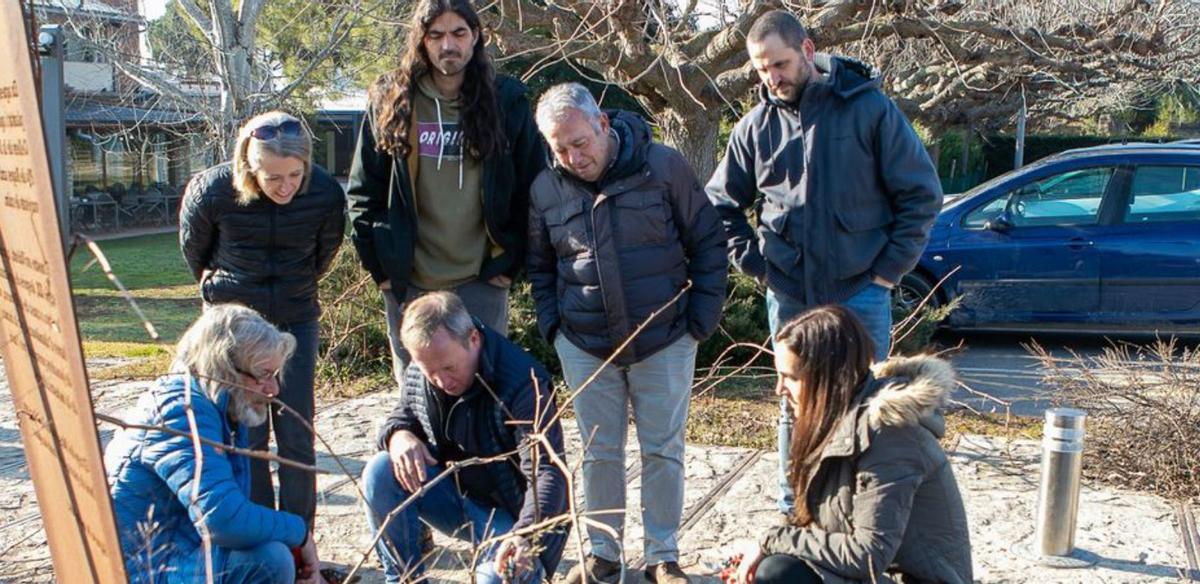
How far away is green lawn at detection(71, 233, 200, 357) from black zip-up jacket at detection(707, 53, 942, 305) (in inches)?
184

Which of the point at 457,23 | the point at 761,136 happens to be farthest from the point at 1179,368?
the point at 457,23

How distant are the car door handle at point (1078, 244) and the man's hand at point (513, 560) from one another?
711cm

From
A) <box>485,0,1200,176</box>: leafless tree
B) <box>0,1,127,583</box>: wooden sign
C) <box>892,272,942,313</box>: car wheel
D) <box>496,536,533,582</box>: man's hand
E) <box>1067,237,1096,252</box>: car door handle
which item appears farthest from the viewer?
<box>892,272,942,313</box>: car wheel

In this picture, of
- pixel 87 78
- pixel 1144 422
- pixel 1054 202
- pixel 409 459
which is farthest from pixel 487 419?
pixel 87 78

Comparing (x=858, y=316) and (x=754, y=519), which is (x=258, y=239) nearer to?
(x=858, y=316)

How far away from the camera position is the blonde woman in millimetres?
4156

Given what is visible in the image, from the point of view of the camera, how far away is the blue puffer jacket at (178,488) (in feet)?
10.6

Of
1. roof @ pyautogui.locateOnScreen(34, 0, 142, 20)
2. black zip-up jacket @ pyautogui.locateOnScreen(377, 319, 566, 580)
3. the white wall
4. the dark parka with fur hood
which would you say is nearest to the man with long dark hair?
black zip-up jacket @ pyautogui.locateOnScreen(377, 319, 566, 580)

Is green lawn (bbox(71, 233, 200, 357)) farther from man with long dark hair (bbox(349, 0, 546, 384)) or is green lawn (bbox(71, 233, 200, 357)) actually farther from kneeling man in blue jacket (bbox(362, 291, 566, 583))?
kneeling man in blue jacket (bbox(362, 291, 566, 583))

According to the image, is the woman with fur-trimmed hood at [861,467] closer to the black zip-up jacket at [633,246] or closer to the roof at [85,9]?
the black zip-up jacket at [633,246]

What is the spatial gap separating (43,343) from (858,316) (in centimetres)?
334

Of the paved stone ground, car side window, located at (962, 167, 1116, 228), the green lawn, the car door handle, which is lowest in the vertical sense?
the green lawn

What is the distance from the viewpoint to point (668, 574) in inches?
165

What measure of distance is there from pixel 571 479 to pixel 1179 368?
4.09 meters
